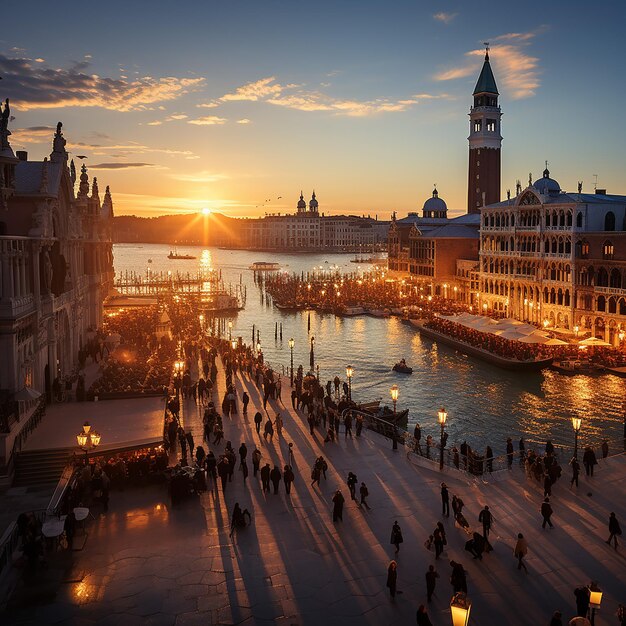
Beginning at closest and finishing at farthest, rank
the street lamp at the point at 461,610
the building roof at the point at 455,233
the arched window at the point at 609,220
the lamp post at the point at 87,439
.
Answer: the street lamp at the point at 461,610 < the lamp post at the point at 87,439 < the arched window at the point at 609,220 < the building roof at the point at 455,233

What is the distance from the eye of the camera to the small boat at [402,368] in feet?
129

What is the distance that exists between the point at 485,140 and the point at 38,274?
223ft

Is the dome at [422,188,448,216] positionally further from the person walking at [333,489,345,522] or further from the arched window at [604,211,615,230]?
the person walking at [333,489,345,522]

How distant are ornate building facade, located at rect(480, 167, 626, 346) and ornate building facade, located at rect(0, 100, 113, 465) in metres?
31.5

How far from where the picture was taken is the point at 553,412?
30359mm

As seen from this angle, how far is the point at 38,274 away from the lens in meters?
22.8

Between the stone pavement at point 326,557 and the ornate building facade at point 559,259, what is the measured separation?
88.7ft

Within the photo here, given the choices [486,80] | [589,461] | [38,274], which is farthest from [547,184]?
[38,274]

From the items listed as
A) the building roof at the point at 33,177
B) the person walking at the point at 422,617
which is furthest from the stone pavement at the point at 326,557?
the building roof at the point at 33,177

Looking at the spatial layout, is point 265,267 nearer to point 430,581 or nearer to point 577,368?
point 577,368

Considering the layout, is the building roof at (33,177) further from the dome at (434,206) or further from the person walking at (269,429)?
the dome at (434,206)

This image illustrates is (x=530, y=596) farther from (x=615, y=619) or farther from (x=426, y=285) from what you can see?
(x=426, y=285)

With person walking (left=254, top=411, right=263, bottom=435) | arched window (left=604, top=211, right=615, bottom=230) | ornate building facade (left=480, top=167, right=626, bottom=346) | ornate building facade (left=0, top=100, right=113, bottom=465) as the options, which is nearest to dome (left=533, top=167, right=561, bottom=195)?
ornate building facade (left=480, top=167, right=626, bottom=346)

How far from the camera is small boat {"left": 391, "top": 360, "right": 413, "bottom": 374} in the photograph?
39.2 m
